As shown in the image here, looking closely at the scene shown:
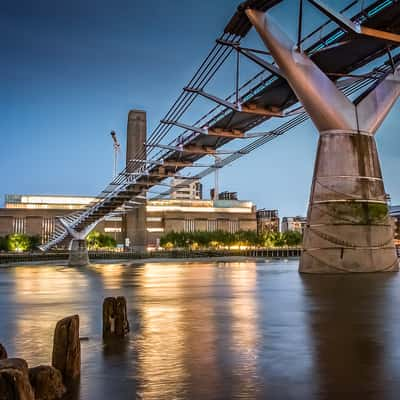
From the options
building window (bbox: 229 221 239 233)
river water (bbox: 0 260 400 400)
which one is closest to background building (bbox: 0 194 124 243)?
building window (bbox: 229 221 239 233)

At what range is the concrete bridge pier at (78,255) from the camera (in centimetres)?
5427

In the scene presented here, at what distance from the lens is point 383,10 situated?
21.9 m

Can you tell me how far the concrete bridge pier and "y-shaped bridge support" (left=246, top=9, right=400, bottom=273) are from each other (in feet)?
113

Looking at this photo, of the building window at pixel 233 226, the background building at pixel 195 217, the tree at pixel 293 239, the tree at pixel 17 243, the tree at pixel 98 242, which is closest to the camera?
the tree at pixel 17 243

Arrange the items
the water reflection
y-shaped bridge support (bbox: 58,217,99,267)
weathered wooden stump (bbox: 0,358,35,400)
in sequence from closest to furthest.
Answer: weathered wooden stump (bbox: 0,358,35,400) → the water reflection → y-shaped bridge support (bbox: 58,217,99,267)

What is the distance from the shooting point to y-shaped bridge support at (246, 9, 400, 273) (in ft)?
76.8

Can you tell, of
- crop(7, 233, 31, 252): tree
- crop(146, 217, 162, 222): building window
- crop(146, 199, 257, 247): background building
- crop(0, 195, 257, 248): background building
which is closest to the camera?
crop(7, 233, 31, 252): tree

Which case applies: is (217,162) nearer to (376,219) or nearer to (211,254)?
(376,219)

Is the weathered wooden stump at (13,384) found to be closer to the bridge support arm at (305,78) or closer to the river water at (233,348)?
the river water at (233,348)

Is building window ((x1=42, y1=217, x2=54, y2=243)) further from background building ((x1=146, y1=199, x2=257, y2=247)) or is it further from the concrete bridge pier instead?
the concrete bridge pier

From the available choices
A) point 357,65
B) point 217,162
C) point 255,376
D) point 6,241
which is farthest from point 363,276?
point 6,241

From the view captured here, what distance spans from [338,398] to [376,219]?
20.0 meters

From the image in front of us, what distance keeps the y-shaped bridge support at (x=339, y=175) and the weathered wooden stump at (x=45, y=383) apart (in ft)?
64.7

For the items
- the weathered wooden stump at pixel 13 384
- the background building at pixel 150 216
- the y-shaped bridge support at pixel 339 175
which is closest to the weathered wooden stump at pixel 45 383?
the weathered wooden stump at pixel 13 384
